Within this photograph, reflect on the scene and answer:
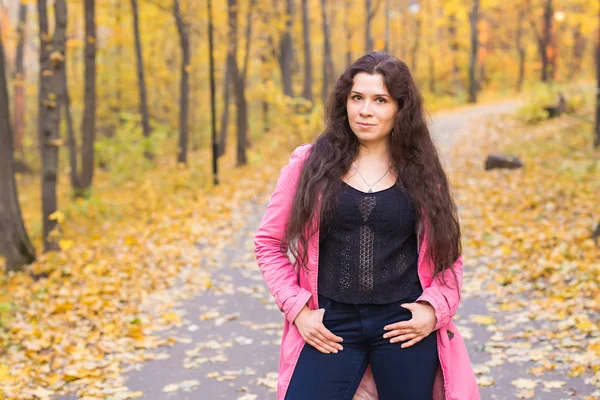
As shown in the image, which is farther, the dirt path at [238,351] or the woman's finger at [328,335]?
the dirt path at [238,351]

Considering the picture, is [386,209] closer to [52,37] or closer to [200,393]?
[200,393]

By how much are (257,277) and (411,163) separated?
242 inches

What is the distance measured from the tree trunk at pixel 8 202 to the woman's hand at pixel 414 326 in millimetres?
7889

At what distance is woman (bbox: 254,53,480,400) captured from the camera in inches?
102

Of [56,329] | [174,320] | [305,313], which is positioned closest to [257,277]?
[174,320]

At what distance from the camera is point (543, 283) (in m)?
7.07

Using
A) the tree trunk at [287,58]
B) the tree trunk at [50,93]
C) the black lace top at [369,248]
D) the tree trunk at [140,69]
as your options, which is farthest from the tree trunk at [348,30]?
the black lace top at [369,248]

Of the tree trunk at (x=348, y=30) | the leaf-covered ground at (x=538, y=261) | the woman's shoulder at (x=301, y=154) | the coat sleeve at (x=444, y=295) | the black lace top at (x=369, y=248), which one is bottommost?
the leaf-covered ground at (x=538, y=261)

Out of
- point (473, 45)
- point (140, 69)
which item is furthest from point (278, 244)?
point (473, 45)

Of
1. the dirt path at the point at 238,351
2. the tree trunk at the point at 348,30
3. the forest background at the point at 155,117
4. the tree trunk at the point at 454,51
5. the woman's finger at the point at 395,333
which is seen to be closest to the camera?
the woman's finger at the point at 395,333

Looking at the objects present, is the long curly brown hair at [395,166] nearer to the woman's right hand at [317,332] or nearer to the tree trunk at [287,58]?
the woman's right hand at [317,332]

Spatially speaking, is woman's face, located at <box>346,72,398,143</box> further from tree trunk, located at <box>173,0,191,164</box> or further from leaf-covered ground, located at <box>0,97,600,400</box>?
tree trunk, located at <box>173,0,191,164</box>

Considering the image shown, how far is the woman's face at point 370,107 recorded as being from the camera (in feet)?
8.62

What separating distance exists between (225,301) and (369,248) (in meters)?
5.31
